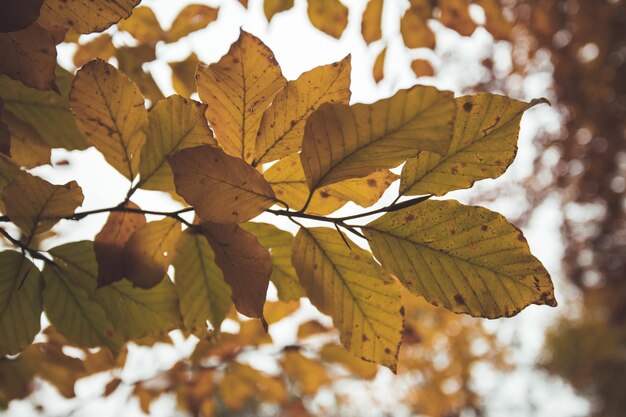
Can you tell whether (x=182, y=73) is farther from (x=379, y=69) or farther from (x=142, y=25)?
(x=379, y=69)

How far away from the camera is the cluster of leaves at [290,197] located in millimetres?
327

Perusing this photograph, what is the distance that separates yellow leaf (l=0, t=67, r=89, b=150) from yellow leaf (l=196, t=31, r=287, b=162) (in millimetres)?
240

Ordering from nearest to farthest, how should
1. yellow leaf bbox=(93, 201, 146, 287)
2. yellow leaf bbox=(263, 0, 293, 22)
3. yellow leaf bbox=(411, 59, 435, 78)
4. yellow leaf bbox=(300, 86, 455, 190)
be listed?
yellow leaf bbox=(300, 86, 455, 190), yellow leaf bbox=(93, 201, 146, 287), yellow leaf bbox=(263, 0, 293, 22), yellow leaf bbox=(411, 59, 435, 78)

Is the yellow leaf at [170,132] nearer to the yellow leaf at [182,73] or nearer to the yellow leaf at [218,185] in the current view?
the yellow leaf at [218,185]

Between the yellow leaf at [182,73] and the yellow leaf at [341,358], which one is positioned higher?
the yellow leaf at [182,73]

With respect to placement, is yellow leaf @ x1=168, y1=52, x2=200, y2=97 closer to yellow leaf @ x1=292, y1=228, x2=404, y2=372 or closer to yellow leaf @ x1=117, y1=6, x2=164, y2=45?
yellow leaf @ x1=117, y1=6, x2=164, y2=45

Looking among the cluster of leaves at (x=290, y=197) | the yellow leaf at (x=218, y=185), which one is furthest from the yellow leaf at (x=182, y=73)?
the yellow leaf at (x=218, y=185)

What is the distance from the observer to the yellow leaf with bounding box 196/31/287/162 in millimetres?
365

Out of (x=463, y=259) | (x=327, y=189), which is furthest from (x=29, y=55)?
(x=463, y=259)

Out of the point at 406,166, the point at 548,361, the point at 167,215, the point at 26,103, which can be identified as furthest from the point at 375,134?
the point at 548,361

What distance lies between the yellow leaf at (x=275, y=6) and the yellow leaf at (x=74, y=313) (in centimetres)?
43

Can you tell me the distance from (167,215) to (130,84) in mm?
116

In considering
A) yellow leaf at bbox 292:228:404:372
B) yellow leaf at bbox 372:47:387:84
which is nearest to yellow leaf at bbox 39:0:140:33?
yellow leaf at bbox 292:228:404:372

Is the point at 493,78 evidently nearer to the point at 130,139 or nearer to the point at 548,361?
the point at 130,139
